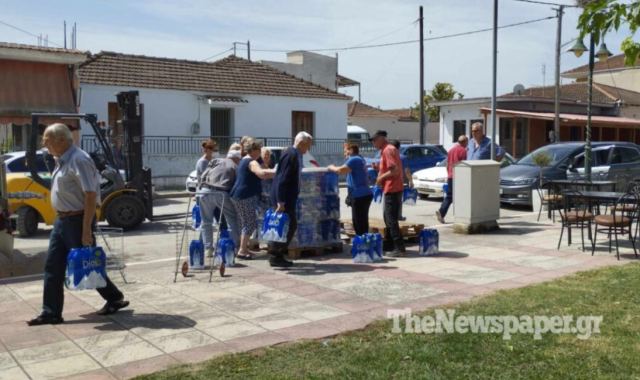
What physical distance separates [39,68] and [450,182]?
39.3ft

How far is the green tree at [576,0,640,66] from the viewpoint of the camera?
5.40 meters

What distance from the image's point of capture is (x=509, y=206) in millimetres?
16484

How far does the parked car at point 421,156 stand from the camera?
22897 mm

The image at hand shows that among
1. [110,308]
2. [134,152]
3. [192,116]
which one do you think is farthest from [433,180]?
[192,116]

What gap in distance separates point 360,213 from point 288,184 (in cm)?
166

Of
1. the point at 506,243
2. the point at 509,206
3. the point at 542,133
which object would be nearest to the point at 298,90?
the point at 542,133

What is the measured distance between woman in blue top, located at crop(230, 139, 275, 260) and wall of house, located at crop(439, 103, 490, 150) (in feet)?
90.0

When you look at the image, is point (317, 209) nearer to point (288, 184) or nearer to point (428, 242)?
point (288, 184)

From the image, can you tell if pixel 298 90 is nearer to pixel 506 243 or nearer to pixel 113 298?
pixel 506 243

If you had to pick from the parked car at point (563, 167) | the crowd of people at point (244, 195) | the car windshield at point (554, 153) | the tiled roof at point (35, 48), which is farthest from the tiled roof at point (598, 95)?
the crowd of people at point (244, 195)

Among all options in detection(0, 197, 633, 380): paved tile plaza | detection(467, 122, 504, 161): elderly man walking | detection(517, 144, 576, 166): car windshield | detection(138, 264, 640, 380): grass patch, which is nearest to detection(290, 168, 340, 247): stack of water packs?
detection(0, 197, 633, 380): paved tile plaza

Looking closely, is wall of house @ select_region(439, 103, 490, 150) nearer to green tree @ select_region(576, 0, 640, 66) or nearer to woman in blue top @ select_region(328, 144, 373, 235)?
woman in blue top @ select_region(328, 144, 373, 235)

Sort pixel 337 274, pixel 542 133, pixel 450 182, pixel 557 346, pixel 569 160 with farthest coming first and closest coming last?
pixel 542 133 < pixel 569 160 < pixel 450 182 < pixel 337 274 < pixel 557 346

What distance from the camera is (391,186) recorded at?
369 inches
